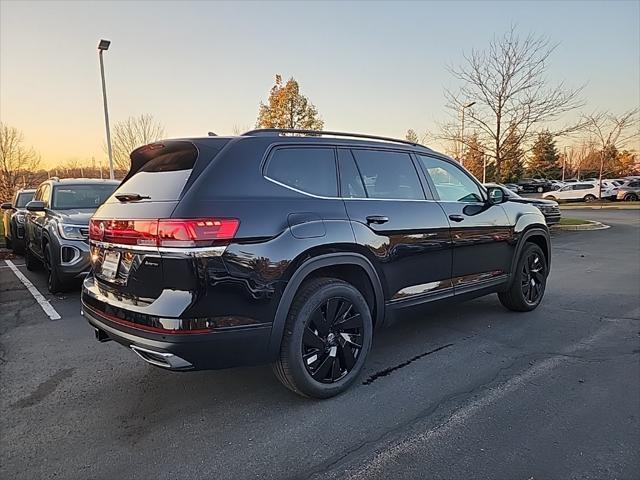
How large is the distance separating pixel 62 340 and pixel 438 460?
150 inches

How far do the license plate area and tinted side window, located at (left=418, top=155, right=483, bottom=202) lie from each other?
2.74 meters

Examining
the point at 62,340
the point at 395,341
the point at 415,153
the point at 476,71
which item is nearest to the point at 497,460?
the point at 395,341

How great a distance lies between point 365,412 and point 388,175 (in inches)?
74.4

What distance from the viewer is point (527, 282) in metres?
5.13

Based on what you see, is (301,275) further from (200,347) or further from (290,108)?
(290,108)

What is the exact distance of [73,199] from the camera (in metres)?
7.25

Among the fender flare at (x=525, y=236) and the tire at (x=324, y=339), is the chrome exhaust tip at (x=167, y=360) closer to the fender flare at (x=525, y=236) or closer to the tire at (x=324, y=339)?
the tire at (x=324, y=339)

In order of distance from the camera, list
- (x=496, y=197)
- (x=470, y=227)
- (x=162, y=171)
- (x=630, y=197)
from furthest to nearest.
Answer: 1. (x=630, y=197)
2. (x=496, y=197)
3. (x=470, y=227)
4. (x=162, y=171)

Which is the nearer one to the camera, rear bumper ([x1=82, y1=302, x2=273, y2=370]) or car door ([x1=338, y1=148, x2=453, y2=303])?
rear bumper ([x1=82, y1=302, x2=273, y2=370])

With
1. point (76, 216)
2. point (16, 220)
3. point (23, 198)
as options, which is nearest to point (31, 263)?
point (16, 220)

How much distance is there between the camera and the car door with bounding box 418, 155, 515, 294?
4090mm

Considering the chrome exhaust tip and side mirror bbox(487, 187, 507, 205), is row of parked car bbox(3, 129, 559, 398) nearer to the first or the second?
the chrome exhaust tip

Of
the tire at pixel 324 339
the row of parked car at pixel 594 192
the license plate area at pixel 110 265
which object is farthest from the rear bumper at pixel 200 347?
the row of parked car at pixel 594 192

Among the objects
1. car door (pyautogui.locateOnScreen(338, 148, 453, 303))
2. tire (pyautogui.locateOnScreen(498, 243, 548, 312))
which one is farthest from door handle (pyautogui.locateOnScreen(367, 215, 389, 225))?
tire (pyautogui.locateOnScreen(498, 243, 548, 312))
